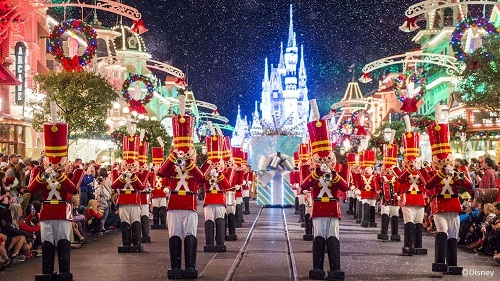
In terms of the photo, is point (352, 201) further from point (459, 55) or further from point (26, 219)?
point (26, 219)

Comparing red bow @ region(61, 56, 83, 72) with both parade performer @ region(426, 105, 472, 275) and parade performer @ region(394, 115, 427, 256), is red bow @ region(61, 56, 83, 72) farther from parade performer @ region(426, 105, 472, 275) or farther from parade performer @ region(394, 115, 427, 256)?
parade performer @ region(426, 105, 472, 275)

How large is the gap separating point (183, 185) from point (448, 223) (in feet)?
15.2

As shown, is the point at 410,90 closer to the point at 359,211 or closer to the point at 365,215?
the point at 359,211

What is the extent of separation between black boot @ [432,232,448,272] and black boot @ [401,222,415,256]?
9.87 ft

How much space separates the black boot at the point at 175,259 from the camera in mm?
14477

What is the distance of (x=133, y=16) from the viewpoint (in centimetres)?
2575

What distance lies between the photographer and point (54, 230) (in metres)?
14.2

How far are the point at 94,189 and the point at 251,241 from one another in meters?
5.89

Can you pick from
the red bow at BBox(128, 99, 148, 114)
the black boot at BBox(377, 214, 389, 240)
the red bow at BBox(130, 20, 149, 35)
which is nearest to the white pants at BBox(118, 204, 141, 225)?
the black boot at BBox(377, 214, 389, 240)

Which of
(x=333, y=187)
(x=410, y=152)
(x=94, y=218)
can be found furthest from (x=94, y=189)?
(x=333, y=187)

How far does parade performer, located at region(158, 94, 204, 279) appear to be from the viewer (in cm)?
1464

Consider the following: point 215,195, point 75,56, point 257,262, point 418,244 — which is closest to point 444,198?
point 418,244

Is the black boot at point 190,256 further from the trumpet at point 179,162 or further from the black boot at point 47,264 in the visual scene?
the black boot at point 47,264

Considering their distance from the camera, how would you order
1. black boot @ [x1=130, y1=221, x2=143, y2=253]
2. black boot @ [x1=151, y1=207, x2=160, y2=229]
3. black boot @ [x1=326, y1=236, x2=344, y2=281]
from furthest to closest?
1. black boot @ [x1=151, y1=207, x2=160, y2=229]
2. black boot @ [x1=130, y1=221, x2=143, y2=253]
3. black boot @ [x1=326, y1=236, x2=344, y2=281]
